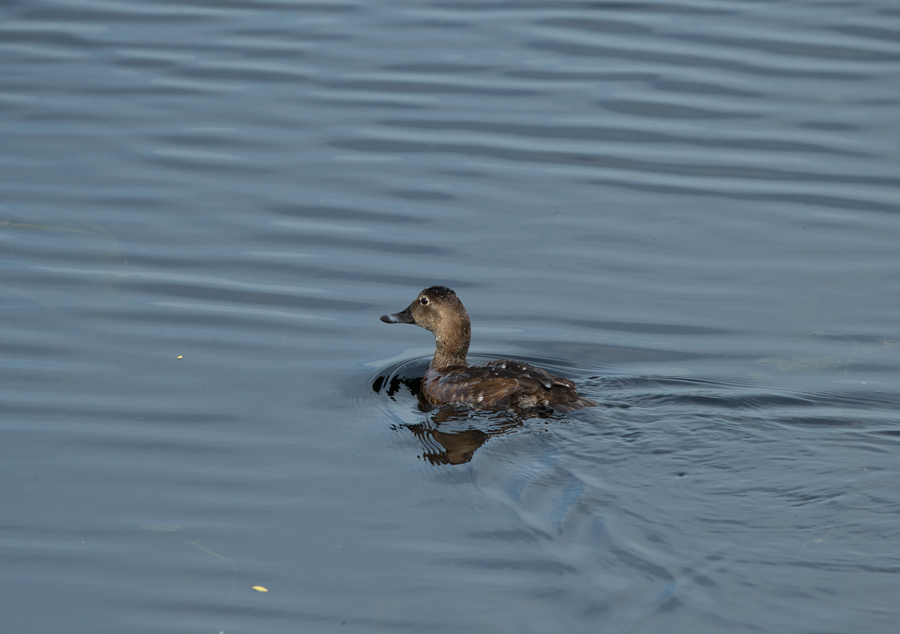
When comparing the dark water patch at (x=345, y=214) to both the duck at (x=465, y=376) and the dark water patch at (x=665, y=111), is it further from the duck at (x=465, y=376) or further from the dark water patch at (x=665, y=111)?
the dark water patch at (x=665, y=111)

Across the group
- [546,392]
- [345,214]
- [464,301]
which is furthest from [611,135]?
[546,392]

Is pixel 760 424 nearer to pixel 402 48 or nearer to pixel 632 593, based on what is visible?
pixel 632 593

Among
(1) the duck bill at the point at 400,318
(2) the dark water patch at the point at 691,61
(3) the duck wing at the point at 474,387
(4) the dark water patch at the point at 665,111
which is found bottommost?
(3) the duck wing at the point at 474,387

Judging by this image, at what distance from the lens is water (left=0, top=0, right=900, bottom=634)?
19.3 feet

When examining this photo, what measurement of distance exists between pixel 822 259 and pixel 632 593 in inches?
211

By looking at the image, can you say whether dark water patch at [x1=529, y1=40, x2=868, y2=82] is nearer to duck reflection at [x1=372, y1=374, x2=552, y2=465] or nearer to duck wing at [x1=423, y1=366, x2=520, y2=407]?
duck wing at [x1=423, y1=366, x2=520, y2=407]

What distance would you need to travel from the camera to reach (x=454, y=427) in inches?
309

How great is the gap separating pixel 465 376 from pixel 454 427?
0.49 m

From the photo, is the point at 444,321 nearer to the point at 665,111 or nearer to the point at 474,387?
the point at 474,387

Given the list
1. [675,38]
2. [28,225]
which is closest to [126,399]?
[28,225]

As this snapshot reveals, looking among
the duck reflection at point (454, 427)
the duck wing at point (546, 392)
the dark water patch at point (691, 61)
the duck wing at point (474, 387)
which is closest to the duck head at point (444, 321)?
the duck wing at point (474, 387)

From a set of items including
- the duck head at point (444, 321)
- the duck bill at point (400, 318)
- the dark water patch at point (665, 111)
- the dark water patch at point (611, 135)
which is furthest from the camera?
the dark water patch at point (665, 111)

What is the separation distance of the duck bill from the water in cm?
30

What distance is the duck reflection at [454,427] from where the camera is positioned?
7.32 meters
